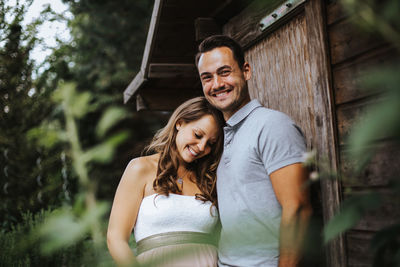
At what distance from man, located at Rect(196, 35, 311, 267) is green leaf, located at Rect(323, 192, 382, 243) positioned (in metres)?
0.98

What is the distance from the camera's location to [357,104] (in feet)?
5.69

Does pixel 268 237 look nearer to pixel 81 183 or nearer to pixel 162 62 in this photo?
pixel 81 183

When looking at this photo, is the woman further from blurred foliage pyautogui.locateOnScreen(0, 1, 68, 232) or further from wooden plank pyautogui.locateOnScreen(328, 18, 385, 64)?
wooden plank pyautogui.locateOnScreen(328, 18, 385, 64)

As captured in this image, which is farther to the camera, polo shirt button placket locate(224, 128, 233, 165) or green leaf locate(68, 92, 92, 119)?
polo shirt button placket locate(224, 128, 233, 165)

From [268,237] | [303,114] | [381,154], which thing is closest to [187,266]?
[268,237]

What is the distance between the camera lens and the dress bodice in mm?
2379

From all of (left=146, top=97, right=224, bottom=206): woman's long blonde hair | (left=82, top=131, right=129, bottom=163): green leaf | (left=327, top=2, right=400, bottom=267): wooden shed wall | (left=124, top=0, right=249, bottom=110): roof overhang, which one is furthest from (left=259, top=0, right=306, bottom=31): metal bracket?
(left=82, top=131, right=129, bottom=163): green leaf

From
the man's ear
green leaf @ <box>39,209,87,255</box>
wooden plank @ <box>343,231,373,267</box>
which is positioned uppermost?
the man's ear

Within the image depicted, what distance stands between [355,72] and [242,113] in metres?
0.75

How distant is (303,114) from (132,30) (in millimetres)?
11052

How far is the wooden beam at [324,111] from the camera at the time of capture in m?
1.86

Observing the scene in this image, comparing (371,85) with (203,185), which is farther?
(203,185)

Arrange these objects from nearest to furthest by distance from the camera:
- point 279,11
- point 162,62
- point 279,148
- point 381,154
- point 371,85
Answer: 1. point 371,85
2. point 381,154
3. point 279,148
4. point 279,11
5. point 162,62

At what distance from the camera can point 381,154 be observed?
1543mm
